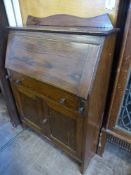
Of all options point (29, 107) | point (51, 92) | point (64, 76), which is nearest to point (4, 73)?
point (29, 107)

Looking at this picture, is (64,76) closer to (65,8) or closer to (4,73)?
(65,8)

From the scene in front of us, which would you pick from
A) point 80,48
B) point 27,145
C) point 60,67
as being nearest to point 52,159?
point 27,145

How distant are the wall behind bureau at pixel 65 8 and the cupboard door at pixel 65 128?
A: 0.72 meters

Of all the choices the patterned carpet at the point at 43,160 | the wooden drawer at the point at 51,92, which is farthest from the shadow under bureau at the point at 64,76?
the patterned carpet at the point at 43,160

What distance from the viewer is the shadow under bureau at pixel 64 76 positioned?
81 centimetres

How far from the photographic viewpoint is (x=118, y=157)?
1.41 meters

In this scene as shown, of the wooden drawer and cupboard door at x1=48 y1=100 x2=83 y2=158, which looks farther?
cupboard door at x1=48 y1=100 x2=83 y2=158

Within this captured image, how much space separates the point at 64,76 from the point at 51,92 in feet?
0.64

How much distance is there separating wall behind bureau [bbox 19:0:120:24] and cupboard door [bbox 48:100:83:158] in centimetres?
72

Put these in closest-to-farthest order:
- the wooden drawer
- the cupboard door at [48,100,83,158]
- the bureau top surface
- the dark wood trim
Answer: the bureau top surface < the wooden drawer < the cupboard door at [48,100,83,158] < the dark wood trim

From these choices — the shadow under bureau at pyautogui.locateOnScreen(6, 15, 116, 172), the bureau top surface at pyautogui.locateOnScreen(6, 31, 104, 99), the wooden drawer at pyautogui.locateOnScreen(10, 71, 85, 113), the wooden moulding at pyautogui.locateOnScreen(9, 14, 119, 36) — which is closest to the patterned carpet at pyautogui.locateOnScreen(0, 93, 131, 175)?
the shadow under bureau at pyautogui.locateOnScreen(6, 15, 116, 172)

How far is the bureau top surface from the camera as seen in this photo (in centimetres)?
80

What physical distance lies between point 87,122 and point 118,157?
0.74m

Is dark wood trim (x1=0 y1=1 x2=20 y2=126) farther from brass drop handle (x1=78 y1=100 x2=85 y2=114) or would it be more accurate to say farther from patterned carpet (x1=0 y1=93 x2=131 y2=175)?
brass drop handle (x1=78 y1=100 x2=85 y2=114)
